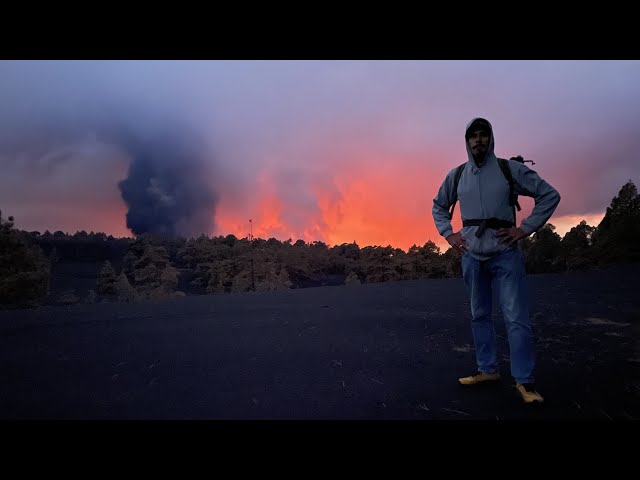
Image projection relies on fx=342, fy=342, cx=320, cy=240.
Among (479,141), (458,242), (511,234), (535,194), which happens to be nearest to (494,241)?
(511,234)

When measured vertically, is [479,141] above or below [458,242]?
above

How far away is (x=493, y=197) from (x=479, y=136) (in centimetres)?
58

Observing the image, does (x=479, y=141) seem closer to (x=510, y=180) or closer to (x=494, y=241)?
(x=510, y=180)

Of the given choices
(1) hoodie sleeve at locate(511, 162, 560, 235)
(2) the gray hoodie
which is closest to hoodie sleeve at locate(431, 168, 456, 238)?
(2) the gray hoodie

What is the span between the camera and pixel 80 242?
59844 millimetres

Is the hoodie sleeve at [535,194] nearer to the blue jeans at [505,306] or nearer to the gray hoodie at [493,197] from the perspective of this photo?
the gray hoodie at [493,197]

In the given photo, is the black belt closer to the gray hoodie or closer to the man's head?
the gray hoodie

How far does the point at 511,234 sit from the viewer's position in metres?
2.98

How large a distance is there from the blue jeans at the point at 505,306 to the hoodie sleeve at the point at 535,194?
26cm

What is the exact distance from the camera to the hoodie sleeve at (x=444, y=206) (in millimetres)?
3492

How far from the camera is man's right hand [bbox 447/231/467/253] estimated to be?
10.8 ft

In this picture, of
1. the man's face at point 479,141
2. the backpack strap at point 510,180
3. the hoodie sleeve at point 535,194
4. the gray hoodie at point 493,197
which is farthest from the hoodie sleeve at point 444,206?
the hoodie sleeve at point 535,194

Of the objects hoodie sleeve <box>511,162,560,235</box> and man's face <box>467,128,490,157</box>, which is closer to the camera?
hoodie sleeve <box>511,162,560,235</box>
